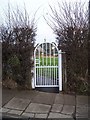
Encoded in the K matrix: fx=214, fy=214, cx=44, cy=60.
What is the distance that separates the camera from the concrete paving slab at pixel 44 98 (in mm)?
6645

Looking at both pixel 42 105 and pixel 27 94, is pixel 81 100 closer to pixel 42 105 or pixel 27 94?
pixel 42 105

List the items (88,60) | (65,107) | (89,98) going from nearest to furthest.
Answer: (65,107) → (89,98) → (88,60)

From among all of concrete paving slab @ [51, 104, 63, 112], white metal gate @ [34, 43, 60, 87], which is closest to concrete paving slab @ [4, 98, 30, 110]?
concrete paving slab @ [51, 104, 63, 112]

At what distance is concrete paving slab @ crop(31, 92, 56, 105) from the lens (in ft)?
21.8

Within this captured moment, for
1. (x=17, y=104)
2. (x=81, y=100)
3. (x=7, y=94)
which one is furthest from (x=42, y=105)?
(x=7, y=94)

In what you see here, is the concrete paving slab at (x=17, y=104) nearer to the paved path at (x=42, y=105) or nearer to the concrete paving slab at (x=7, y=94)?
the paved path at (x=42, y=105)

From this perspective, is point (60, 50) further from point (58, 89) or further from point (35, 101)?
point (35, 101)

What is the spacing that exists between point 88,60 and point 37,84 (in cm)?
217

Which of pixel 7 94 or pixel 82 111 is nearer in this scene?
pixel 82 111

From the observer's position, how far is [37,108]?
5938mm

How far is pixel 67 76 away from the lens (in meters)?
8.15

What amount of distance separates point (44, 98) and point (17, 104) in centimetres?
108

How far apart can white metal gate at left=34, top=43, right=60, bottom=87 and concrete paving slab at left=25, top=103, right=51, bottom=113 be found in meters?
2.11

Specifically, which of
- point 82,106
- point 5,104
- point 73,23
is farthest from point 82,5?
point 5,104
